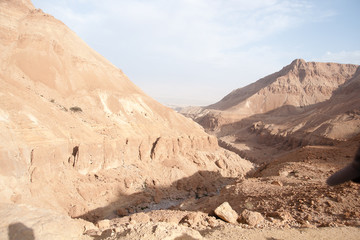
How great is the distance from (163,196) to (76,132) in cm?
845

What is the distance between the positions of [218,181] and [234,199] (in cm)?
1263

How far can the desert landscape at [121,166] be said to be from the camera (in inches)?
263

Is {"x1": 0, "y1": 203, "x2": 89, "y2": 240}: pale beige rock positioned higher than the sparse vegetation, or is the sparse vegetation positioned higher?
the sparse vegetation

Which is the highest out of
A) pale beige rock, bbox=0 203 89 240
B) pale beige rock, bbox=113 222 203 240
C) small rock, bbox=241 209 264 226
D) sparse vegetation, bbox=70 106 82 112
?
sparse vegetation, bbox=70 106 82 112

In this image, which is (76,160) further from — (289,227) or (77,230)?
(289,227)

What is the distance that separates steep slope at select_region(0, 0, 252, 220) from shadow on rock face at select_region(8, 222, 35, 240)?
7485 millimetres

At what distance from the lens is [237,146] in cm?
4575

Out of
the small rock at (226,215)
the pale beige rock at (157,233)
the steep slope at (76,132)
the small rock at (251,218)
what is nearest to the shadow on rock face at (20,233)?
the pale beige rock at (157,233)

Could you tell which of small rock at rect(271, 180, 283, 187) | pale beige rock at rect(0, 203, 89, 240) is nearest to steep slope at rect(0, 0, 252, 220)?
pale beige rock at rect(0, 203, 89, 240)

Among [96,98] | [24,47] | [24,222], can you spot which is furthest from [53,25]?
[24,222]

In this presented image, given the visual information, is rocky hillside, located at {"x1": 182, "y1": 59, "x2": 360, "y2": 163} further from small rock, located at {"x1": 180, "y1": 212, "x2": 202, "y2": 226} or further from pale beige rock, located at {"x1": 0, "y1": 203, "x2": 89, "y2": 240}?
pale beige rock, located at {"x1": 0, "y1": 203, "x2": 89, "y2": 240}

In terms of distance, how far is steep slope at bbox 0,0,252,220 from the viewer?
13773 millimetres

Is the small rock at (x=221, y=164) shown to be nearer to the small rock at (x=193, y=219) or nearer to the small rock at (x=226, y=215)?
the small rock at (x=226, y=215)

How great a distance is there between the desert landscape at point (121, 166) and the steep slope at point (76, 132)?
0.08 m
